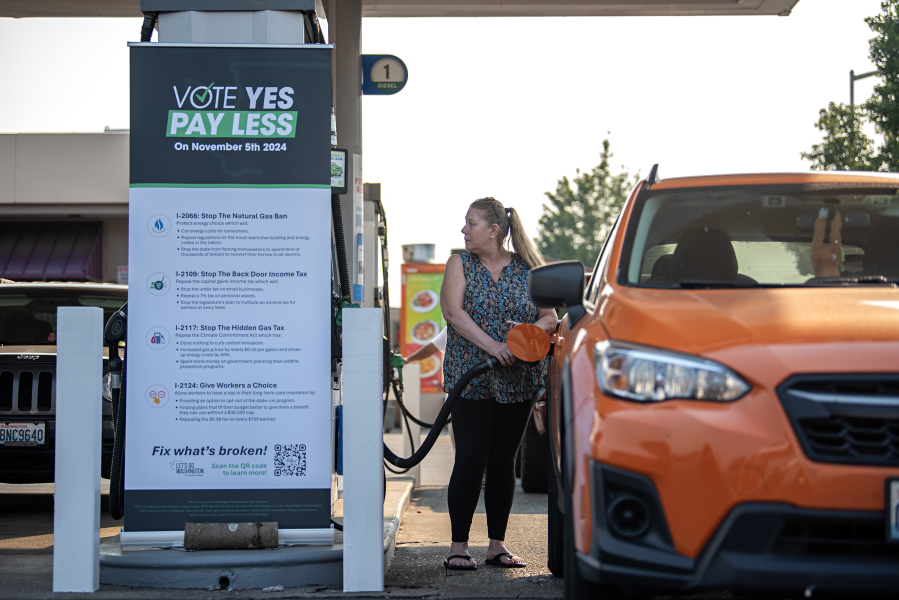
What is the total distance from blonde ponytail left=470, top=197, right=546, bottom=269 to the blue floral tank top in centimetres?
10

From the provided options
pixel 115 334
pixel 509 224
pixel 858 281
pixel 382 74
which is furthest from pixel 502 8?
pixel 858 281

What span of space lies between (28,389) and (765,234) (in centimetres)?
537

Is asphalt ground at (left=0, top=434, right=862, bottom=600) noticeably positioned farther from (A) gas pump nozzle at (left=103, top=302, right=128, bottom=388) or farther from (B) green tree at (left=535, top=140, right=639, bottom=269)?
(B) green tree at (left=535, top=140, right=639, bottom=269)

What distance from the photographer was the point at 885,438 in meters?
2.68

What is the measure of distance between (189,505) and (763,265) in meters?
2.89

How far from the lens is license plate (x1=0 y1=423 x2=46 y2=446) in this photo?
673cm

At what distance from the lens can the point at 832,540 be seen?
105 inches

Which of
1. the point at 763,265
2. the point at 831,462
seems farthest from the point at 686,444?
the point at 763,265

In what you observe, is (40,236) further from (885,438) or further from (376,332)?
(885,438)

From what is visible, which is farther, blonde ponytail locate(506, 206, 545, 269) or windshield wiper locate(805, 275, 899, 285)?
blonde ponytail locate(506, 206, 545, 269)

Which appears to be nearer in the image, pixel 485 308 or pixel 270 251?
pixel 270 251

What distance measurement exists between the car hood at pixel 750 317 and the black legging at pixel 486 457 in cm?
168

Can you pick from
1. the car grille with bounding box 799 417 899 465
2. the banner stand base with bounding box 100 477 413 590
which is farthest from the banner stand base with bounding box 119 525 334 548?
the car grille with bounding box 799 417 899 465

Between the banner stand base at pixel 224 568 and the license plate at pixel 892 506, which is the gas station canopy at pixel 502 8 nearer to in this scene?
the banner stand base at pixel 224 568
